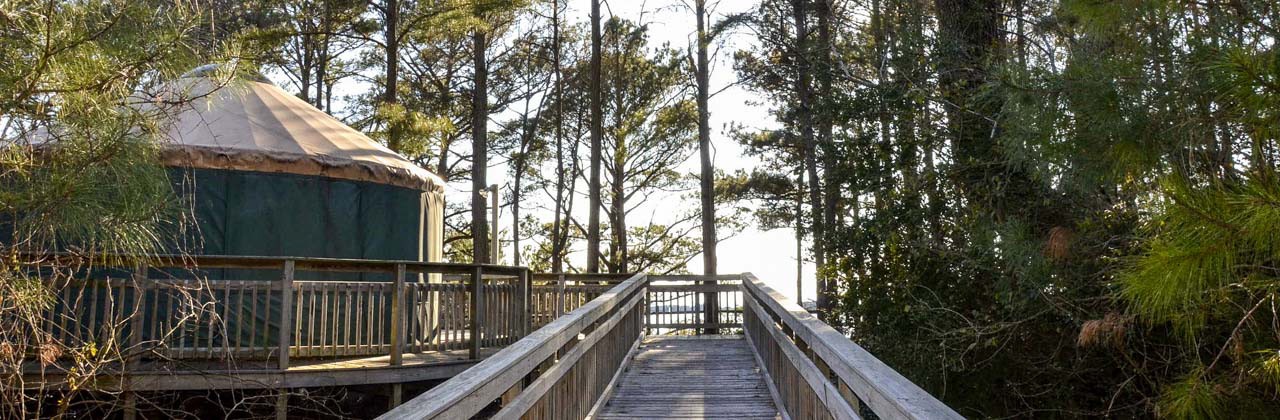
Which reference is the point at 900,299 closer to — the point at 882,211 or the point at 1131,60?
the point at 882,211

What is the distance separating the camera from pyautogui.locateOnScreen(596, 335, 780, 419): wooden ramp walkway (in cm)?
557

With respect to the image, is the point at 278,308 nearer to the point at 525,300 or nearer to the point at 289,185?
the point at 289,185

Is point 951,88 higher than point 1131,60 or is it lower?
higher

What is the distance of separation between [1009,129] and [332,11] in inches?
584

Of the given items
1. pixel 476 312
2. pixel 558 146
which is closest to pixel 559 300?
pixel 476 312

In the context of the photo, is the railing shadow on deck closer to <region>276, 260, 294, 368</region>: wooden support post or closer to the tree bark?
<region>276, 260, 294, 368</region>: wooden support post

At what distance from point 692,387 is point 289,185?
181 inches

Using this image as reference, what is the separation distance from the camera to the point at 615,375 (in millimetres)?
6488

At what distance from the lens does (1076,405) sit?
637cm

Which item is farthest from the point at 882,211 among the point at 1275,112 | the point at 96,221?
the point at 96,221

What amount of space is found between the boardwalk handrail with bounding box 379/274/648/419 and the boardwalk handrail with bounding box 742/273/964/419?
3.29 ft

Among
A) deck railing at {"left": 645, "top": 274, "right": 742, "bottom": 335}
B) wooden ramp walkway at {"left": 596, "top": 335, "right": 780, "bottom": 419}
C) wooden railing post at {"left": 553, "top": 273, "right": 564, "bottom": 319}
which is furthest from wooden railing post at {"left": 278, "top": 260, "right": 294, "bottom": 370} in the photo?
deck railing at {"left": 645, "top": 274, "right": 742, "bottom": 335}

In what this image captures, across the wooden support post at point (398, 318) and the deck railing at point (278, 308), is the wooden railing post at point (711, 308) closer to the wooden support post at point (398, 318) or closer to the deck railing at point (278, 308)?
the deck railing at point (278, 308)

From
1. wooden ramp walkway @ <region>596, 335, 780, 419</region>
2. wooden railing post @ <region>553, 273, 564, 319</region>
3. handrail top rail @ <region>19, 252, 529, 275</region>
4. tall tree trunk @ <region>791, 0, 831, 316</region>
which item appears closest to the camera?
wooden ramp walkway @ <region>596, 335, 780, 419</region>
